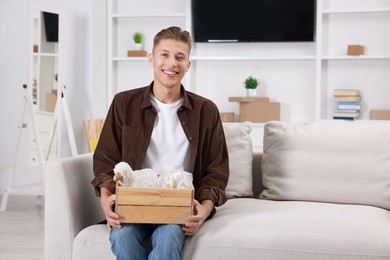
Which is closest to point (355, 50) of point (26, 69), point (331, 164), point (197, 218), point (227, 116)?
point (227, 116)

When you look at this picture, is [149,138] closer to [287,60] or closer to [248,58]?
[248,58]

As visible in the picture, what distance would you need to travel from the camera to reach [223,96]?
20.0ft

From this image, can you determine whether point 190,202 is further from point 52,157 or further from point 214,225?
point 52,157

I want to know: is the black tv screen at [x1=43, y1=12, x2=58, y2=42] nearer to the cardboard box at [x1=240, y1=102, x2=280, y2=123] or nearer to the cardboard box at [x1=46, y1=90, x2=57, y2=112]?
the cardboard box at [x1=46, y1=90, x2=57, y2=112]

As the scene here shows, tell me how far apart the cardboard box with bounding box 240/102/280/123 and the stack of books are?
513mm

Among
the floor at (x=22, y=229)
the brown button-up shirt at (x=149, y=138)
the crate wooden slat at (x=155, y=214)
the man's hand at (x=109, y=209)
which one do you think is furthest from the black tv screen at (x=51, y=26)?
the crate wooden slat at (x=155, y=214)

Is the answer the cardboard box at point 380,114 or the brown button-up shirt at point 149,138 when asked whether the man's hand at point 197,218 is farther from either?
the cardboard box at point 380,114

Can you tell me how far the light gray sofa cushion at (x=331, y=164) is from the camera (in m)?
2.77

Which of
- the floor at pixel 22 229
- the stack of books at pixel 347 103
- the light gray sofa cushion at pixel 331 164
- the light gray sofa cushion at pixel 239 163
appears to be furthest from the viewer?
the stack of books at pixel 347 103

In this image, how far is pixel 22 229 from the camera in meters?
4.44

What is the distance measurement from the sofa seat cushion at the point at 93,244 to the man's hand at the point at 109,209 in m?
0.09

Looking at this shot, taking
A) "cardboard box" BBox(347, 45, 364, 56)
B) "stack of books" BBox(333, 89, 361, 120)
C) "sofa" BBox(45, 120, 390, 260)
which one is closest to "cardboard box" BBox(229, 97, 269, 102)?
"stack of books" BBox(333, 89, 361, 120)

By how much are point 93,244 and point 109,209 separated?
0.58 feet

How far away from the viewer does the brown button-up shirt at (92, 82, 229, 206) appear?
2484mm
